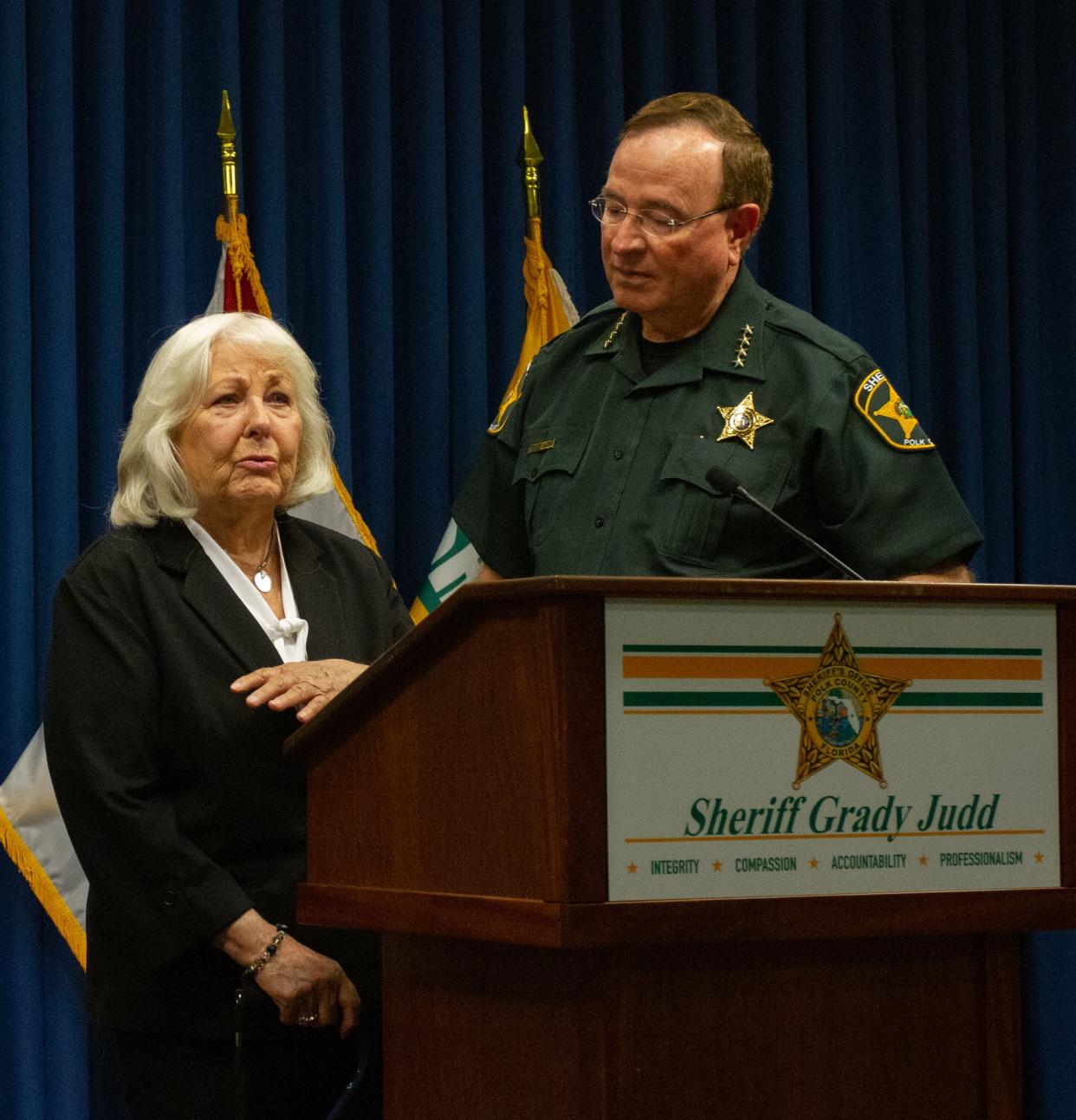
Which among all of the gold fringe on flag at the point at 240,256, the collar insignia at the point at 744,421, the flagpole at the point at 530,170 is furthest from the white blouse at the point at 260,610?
the flagpole at the point at 530,170

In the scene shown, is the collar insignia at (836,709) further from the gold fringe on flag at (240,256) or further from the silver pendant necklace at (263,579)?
the gold fringe on flag at (240,256)

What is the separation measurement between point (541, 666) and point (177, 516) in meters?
1.00

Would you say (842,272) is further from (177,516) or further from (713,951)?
(713,951)

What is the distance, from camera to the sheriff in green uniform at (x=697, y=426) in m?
1.99

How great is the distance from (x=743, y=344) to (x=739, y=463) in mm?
202

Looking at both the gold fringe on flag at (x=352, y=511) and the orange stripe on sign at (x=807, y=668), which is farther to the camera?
the gold fringe on flag at (x=352, y=511)

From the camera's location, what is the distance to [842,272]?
12.9 feet

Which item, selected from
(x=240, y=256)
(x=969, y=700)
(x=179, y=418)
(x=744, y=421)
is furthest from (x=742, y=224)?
(x=240, y=256)

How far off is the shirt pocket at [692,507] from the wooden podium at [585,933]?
0.54 metres

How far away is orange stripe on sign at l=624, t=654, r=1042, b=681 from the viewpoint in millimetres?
1339

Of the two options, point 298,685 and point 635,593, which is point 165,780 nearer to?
point 298,685

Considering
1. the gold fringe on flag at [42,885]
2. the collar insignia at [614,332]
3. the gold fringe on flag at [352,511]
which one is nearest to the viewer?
the collar insignia at [614,332]

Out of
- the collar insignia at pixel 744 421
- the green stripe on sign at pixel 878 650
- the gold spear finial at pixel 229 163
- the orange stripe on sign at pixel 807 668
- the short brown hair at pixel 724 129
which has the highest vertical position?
the gold spear finial at pixel 229 163

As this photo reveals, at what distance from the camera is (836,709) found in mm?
1395
